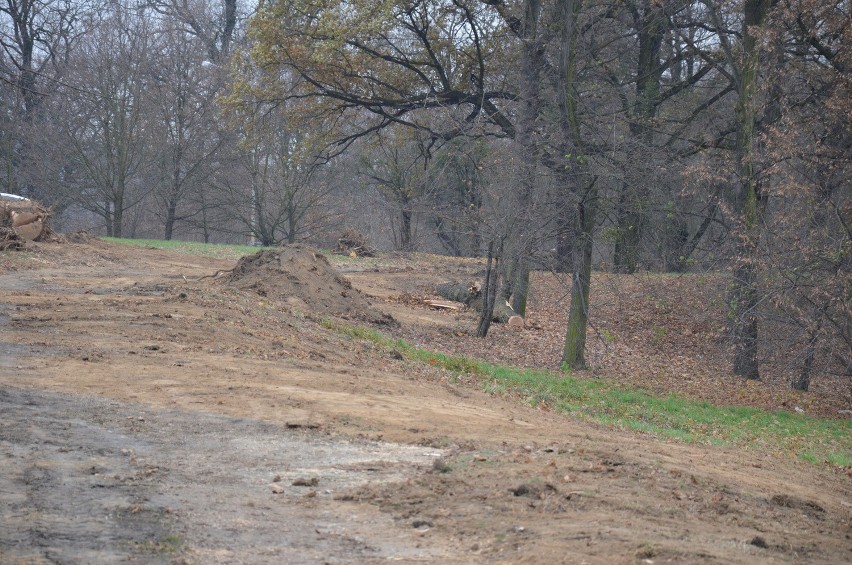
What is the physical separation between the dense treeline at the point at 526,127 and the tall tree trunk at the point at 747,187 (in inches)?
2.6

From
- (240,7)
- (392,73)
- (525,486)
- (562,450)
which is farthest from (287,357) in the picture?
(240,7)

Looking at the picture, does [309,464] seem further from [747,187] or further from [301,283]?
[747,187]

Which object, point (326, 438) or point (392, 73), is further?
point (392, 73)

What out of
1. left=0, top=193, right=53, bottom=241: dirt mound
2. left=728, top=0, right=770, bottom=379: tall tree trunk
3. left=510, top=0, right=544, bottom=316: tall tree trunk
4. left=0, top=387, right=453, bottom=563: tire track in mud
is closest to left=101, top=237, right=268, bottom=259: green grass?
left=0, top=193, right=53, bottom=241: dirt mound

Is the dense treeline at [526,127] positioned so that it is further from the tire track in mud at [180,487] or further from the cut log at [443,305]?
the tire track in mud at [180,487]

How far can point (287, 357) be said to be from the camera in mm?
12852

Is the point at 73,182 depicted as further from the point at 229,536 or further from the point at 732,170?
the point at 229,536

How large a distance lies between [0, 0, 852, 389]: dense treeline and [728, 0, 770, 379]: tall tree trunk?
0.07m

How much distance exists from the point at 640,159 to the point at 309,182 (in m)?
26.7

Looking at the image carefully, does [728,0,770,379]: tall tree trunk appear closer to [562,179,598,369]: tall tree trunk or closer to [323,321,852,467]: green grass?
[323,321,852,467]: green grass

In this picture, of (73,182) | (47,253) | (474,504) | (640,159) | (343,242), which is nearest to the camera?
(474,504)

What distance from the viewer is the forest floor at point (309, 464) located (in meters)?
5.45

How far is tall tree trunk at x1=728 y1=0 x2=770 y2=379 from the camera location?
61.7ft

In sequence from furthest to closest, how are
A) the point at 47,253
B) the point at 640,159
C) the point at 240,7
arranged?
the point at 240,7 < the point at 47,253 < the point at 640,159
